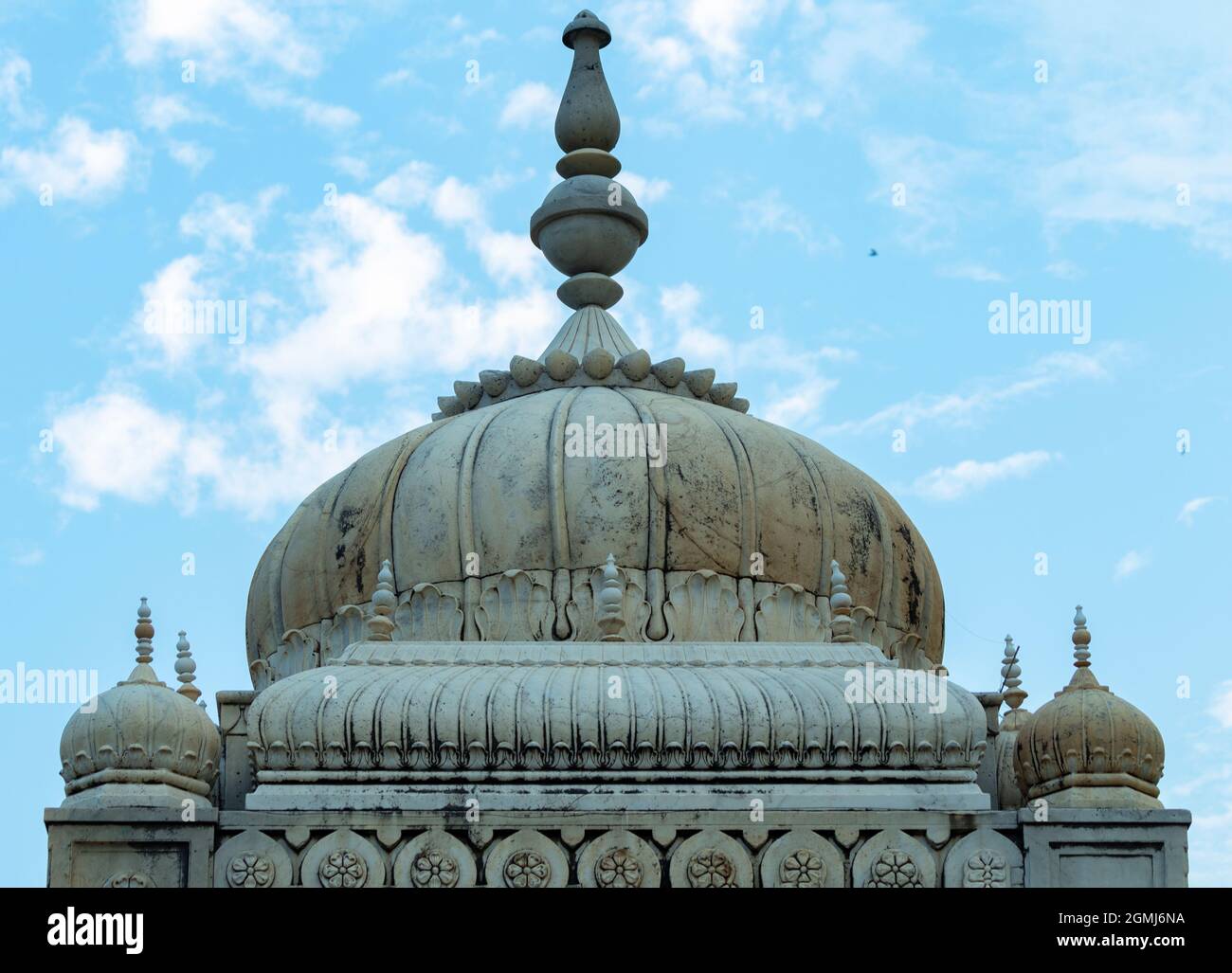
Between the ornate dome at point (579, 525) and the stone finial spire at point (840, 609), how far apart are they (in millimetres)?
1099

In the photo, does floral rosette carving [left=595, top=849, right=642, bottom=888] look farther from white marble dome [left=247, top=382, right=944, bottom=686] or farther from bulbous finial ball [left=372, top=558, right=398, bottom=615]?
white marble dome [left=247, top=382, right=944, bottom=686]

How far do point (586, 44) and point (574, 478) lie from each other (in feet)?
23.9

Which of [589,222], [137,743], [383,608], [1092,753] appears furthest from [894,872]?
[589,222]

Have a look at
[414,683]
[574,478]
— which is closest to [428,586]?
[574,478]

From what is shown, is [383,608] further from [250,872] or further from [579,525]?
[250,872]

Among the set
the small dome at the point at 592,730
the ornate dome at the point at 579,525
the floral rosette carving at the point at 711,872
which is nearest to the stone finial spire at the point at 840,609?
the ornate dome at the point at 579,525

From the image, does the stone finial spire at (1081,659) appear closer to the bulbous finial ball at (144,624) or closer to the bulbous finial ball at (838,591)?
the bulbous finial ball at (838,591)

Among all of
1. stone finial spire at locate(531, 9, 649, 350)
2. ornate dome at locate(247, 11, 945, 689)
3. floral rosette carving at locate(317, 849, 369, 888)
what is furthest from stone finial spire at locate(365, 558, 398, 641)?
stone finial spire at locate(531, 9, 649, 350)

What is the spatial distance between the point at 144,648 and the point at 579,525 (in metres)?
4.61

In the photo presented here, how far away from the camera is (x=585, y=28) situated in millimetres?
30625

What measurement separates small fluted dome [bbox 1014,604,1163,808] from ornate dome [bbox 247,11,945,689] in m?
3.54

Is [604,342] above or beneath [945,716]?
above
